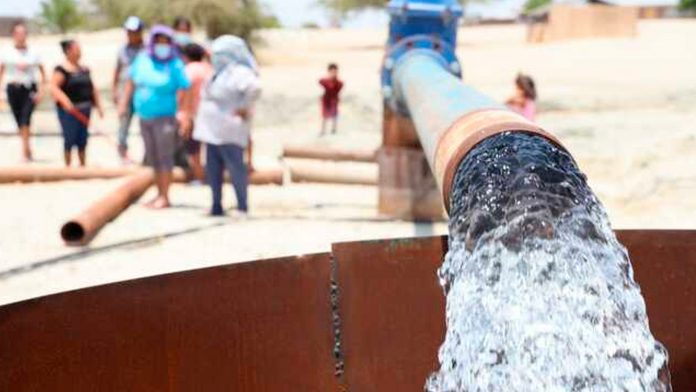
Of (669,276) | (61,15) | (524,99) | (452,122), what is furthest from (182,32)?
(61,15)

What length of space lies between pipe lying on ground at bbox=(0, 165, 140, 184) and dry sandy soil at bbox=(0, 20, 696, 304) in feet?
0.28

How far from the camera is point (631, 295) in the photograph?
1.79m

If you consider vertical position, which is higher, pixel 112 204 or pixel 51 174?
pixel 112 204

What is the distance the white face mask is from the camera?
234 inches

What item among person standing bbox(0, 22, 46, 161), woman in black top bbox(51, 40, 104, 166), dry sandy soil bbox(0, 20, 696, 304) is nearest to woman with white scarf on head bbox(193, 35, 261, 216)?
dry sandy soil bbox(0, 20, 696, 304)

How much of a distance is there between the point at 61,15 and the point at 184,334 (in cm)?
7089

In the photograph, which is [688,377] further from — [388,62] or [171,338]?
[388,62]

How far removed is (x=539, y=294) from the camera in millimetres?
1719

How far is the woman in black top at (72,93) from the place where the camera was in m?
7.40

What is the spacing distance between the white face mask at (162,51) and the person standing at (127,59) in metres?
1.51

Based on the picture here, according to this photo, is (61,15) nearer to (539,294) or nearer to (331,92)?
(331,92)

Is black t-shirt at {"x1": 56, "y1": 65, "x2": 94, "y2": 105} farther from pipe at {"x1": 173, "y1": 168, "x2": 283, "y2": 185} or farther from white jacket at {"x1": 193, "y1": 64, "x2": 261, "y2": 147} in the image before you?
white jacket at {"x1": 193, "y1": 64, "x2": 261, "y2": 147}

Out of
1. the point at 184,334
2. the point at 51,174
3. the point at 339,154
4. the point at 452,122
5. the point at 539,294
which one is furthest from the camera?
the point at 339,154

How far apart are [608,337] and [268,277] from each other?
2.61ft
